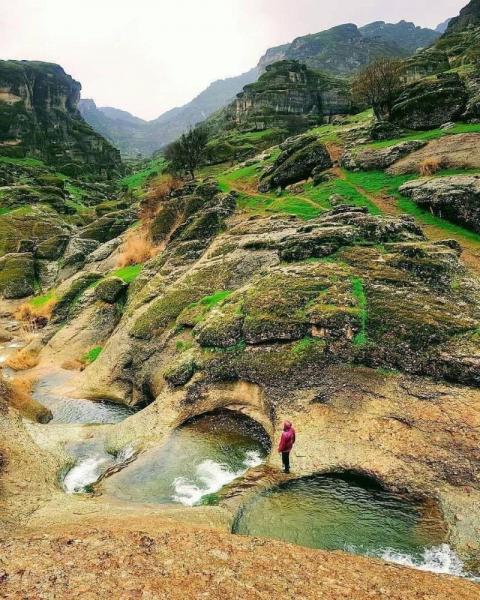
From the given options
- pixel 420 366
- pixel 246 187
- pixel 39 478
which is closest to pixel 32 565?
pixel 39 478

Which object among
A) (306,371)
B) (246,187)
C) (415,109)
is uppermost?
(415,109)

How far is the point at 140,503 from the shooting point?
1669 cm

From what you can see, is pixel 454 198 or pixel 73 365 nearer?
A: pixel 454 198

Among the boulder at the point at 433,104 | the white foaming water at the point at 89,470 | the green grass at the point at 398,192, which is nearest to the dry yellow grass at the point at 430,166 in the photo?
the green grass at the point at 398,192

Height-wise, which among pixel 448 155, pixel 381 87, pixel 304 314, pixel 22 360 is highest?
pixel 381 87

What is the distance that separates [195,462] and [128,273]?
30692 mm

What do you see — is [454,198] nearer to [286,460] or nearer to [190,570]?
[286,460]

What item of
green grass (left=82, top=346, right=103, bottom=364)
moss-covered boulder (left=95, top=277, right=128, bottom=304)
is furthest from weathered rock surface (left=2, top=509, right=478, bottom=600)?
moss-covered boulder (left=95, top=277, right=128, bottom=304)

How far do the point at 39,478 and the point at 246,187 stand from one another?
47.4 metres

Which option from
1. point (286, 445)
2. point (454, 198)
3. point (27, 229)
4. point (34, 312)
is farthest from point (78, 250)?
point (286, 445)

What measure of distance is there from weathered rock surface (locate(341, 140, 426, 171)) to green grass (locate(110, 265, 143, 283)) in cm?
2706

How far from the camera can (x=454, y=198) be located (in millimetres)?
34875

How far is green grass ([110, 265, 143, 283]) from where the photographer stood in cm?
4488

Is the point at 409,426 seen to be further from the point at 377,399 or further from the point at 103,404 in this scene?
the point at 103,404
